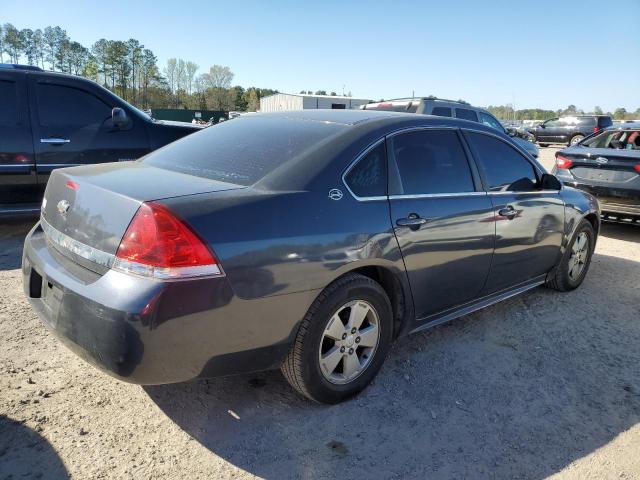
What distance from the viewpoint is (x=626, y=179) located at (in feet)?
22.7

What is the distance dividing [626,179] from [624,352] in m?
4.21

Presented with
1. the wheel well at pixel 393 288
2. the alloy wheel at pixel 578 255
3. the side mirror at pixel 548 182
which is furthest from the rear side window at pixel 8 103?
the alloy wheel at pixel 578 255

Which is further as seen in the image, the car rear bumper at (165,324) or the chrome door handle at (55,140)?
the chrome door handle at (55,140)

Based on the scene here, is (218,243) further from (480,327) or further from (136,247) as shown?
(480,327)

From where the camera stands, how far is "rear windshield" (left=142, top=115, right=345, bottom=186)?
2.68m

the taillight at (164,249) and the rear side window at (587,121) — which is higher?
the rear side window at (587,121)

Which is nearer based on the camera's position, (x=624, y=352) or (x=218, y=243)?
(x=218, y=243)

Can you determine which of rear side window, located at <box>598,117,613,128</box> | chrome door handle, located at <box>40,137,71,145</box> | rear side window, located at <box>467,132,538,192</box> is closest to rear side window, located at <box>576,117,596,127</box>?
rear side window, located at <box>598,117,613,128</box>

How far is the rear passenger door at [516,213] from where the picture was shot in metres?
3.62

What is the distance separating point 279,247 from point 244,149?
0.89m

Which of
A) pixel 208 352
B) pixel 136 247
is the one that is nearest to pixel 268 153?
pixel 136 247

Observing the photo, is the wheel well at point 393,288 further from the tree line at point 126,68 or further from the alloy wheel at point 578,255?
the tree line at point 126,68

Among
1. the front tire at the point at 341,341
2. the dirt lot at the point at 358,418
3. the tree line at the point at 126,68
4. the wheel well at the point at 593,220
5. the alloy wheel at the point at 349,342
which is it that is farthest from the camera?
the tree line at the point at 126,68

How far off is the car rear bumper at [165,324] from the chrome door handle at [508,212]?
72.0 inches
